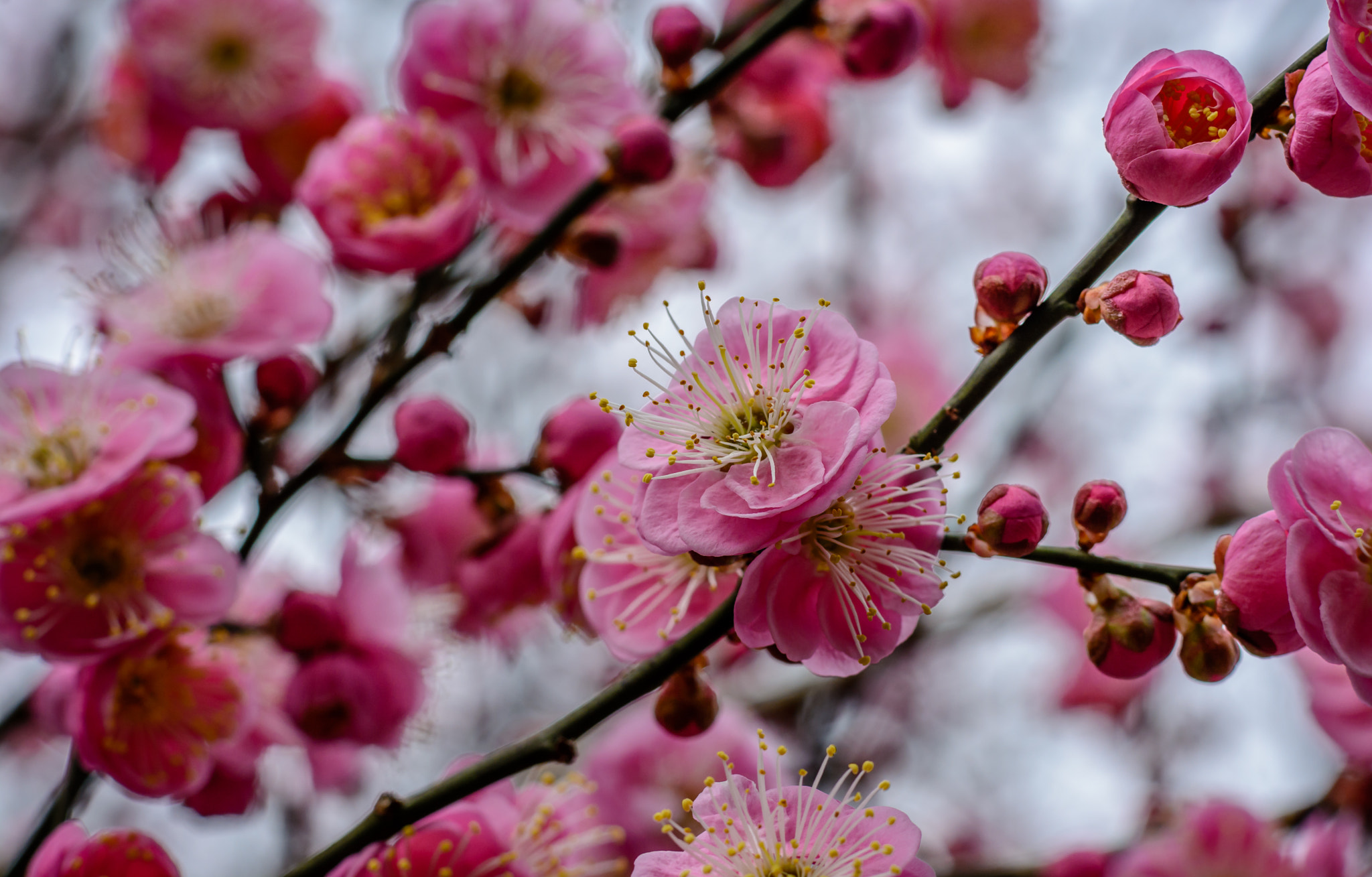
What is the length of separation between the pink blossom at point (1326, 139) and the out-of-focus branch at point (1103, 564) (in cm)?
31

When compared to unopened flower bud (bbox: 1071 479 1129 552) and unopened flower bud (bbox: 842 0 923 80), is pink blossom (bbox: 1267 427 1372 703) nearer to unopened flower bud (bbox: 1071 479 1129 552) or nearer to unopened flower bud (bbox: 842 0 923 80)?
unopened flower bud (bbox: 1071 479 1129 552)

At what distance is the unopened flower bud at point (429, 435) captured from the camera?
1.15 metres

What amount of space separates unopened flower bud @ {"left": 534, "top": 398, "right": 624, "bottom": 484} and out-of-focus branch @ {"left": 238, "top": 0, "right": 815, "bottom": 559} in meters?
0.18

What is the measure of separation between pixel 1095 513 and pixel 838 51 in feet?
2.48

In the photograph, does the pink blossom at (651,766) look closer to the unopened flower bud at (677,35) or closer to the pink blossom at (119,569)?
the pink blossom at (119,569)

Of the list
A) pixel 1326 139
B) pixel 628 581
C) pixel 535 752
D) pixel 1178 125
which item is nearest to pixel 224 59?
pixel 628 581

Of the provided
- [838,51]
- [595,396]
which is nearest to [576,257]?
[838,51]

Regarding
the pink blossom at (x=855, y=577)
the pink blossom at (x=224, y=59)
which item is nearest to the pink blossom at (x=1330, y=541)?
the pink blossom at (x=855, y=577)

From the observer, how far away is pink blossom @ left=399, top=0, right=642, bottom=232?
1363 mm

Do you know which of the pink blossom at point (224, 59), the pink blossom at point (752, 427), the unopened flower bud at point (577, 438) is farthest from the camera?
the pink blossom at point (224, 59)

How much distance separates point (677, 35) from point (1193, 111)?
65cm

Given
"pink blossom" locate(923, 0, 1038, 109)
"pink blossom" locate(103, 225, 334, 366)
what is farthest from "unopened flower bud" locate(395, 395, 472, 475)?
"pink blossom" locate(923, 0, 1038, 109)

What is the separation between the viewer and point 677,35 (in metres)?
1.23

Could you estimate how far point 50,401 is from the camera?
1108mm
